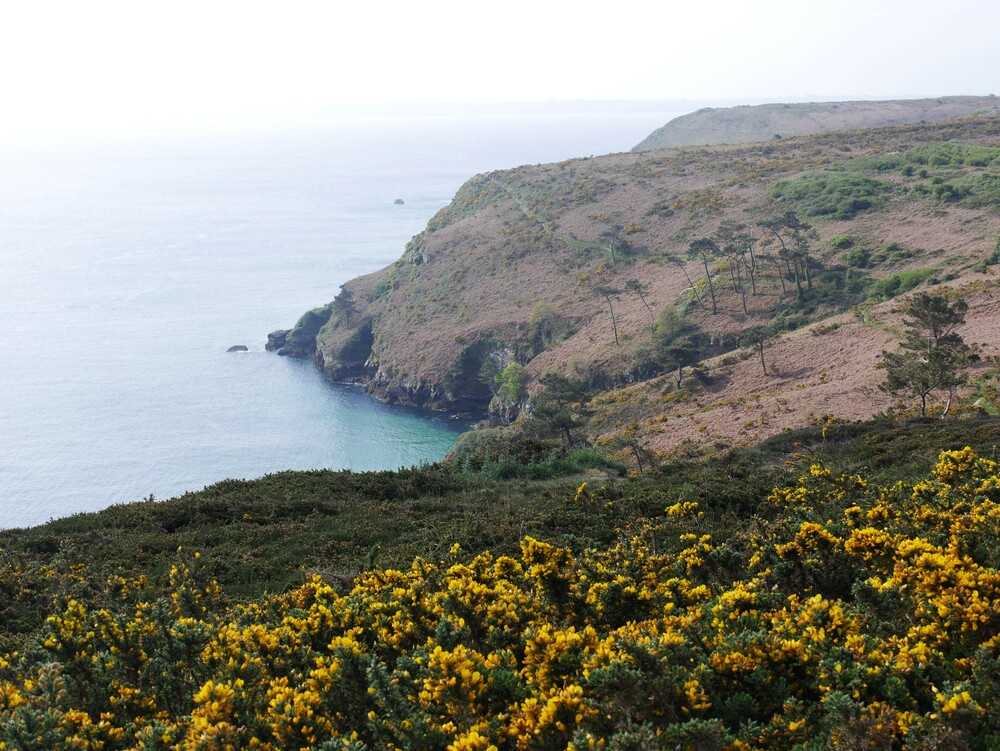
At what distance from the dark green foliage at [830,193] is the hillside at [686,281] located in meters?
0.32

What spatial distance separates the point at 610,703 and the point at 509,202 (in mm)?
111069

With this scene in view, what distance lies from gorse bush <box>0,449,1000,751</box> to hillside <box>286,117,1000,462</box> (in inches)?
1049

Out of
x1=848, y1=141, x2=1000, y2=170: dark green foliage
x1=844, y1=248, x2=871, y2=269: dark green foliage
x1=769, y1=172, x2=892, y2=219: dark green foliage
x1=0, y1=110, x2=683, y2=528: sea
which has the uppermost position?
x1=848, y1=141, x2=1000, y2=170: dark green foliage

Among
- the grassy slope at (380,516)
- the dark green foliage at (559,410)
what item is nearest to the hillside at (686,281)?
the dark green foliage at (559,410)

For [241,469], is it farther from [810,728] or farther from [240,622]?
[810,728]

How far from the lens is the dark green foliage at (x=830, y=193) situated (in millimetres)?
77188

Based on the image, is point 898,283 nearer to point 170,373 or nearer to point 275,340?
point 275,340

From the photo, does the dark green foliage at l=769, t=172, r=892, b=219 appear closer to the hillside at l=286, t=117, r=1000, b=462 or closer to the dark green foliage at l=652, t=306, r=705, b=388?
the hillside at l=286, t=117, r=1000, b=462

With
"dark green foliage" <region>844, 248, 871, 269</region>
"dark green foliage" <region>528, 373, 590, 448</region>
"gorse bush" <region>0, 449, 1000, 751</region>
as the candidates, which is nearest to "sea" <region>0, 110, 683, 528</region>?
"dark green foliage" <region>528, 373, 590, 448</region>

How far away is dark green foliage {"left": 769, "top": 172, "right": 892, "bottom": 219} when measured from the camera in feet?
253

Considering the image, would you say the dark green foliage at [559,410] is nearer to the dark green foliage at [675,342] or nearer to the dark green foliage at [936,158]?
the dark green foliage at [675,342]

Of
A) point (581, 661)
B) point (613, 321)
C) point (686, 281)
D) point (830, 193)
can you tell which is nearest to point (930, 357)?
point (581, 661)

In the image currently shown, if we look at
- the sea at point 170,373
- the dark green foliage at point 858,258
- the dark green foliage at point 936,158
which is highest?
the dark green foliage at point 936,158

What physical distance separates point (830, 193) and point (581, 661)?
86719 millimetres
